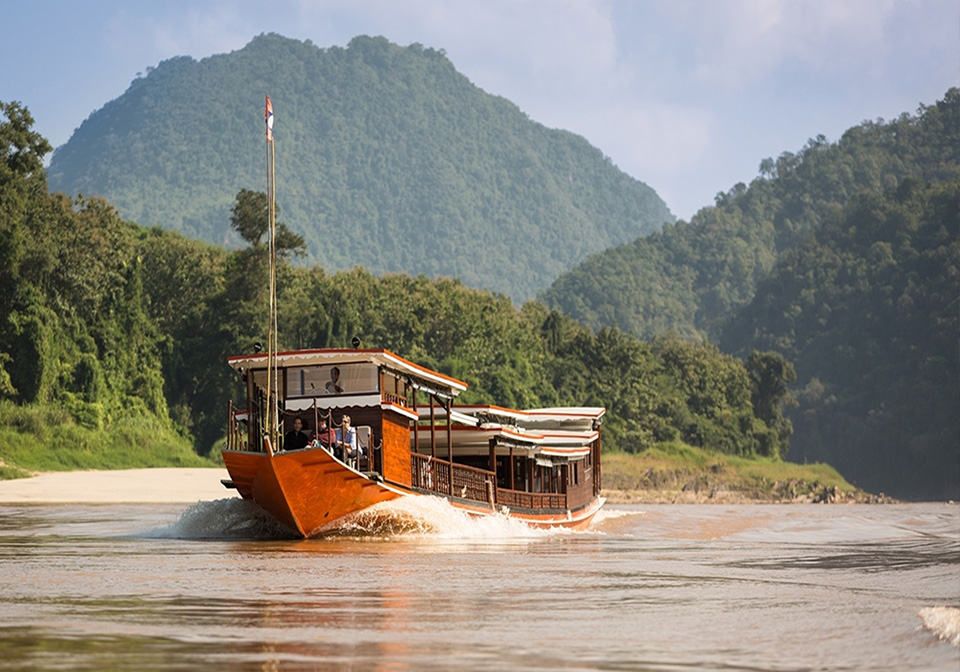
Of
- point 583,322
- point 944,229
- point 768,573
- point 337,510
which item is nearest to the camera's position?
point 768,573

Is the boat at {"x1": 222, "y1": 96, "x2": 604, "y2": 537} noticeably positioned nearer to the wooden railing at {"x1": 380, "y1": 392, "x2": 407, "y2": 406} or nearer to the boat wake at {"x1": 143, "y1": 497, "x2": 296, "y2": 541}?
the wooden railing at {"x1": 380, "y1": 392, "x2": 407, "y2": 406}

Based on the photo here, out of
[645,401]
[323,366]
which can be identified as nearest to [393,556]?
[323,366]

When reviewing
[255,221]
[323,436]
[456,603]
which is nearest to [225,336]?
[255,221]

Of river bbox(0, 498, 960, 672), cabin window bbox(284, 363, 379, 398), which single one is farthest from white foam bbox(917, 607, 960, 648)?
cabin window bbox(284, 363, 379, 398)

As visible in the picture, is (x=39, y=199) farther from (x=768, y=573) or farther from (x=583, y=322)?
(x=583, y=322)

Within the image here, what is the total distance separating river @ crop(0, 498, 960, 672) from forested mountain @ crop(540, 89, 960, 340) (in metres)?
111

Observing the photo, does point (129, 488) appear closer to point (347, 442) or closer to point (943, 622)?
point (347, 442)

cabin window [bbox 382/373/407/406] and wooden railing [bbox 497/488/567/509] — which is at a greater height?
cabin window [bbox 382/373/407/406]

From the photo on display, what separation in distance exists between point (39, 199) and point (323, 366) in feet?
119

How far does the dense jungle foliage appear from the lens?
47719 mm

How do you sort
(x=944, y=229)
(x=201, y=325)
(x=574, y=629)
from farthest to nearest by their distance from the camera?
(x=944, y=229) < (x=201, y=325) < (x=574, y=629)

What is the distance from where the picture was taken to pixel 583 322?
126 meters

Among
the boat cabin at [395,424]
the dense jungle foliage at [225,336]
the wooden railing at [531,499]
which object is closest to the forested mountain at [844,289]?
the dense jungle foliage at [225,336]

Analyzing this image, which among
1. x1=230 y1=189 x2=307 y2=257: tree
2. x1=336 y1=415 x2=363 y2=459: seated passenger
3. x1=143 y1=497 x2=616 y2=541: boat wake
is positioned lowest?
x1=143 y1=497 x2=616 y2=541: boat wake
